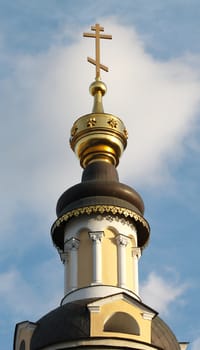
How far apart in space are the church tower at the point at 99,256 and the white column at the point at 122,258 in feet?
0.06

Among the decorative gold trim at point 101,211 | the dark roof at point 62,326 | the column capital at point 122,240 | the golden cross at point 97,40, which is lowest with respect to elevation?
the dark roof at point 62,326

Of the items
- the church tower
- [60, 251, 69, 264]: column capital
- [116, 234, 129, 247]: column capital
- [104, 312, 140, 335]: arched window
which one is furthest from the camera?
[60, 251, 69, 264]: column capital

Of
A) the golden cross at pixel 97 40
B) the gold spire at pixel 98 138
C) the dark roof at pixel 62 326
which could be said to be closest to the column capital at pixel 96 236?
the dark roof at pixel 62 326

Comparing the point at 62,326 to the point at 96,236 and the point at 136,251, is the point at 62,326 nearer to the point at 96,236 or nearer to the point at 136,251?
the point at 96,236

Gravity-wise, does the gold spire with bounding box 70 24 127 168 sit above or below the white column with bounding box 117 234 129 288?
above

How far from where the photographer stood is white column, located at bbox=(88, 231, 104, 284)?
1747 centimetres

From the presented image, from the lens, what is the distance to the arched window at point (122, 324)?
16.2 metres

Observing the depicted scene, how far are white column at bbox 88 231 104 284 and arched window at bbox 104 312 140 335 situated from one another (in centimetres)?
115

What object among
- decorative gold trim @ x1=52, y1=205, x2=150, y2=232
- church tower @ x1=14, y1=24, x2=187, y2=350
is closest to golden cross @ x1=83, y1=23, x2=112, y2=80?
church tower @ x1=14, y1=24, x2=187, y2=350

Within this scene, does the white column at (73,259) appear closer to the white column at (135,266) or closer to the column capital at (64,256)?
A: the column capital at (64,256)

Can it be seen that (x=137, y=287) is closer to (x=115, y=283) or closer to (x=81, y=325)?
(x=115, y=283)

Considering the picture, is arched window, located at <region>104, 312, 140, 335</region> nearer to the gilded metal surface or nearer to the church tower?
the church tower

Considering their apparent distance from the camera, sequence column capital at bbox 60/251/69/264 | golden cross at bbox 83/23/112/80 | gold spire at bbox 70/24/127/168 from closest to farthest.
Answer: column capital at bbox 60/251/69/264 < gold spire at bbox 70/24/127/168 < golden cross at bbox 83/23/112/80

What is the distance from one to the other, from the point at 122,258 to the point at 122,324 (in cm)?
165
